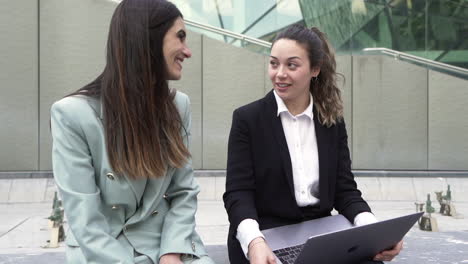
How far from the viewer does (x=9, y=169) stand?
10156 mm

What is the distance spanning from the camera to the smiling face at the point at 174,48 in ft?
7.86

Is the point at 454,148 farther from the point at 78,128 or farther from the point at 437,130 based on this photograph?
the point at 78,128

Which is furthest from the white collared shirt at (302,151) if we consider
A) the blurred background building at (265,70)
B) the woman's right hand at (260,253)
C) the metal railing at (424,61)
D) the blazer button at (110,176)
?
the metal railing at (424,61)

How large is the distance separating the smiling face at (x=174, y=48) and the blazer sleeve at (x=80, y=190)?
1.36ft

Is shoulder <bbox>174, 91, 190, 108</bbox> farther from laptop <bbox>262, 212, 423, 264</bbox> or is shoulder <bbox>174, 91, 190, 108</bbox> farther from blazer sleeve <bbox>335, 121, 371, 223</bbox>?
blazer sleeve <bbox>335, 121, 371, 223</bbox>

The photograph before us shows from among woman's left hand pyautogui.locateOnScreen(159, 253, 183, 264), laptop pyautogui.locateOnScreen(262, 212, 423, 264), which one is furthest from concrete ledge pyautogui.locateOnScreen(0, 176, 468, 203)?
woman's left hand pyautogui.locateOnScreen(159, 253, 183, 264)

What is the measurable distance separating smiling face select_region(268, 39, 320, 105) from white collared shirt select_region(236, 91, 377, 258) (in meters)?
0.10

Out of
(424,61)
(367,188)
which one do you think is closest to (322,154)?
(367,188)

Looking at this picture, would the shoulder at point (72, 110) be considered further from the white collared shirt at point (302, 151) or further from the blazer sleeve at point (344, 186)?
the blazer sleeve at point (344, 186)

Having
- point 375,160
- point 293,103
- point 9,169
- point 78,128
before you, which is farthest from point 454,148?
point 78,128

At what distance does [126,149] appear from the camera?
2.34 meters

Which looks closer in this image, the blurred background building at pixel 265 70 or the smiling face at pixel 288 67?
the smiling face at pixel 288 67

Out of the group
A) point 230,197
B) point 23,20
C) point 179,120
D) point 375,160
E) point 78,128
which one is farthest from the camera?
point 375,160

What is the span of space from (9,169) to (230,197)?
27.4 ft
